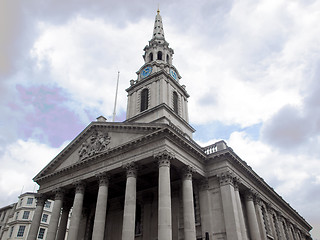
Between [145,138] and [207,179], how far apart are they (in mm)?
7289

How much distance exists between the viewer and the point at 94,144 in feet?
88.2

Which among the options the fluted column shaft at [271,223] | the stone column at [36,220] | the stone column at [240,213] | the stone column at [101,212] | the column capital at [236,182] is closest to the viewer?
the stone column at [101,212]

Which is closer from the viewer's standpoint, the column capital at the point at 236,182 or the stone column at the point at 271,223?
the column capital at the point at 236,182

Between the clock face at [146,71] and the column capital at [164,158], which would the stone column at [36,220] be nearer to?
the column capital at [164,158]

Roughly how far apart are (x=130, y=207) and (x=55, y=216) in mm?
9399

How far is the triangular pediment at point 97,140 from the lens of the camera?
23.8 m

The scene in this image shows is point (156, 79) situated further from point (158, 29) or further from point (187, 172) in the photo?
point (187, 172)

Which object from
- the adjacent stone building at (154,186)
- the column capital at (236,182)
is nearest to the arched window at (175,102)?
the adjacent stone building at (154,186)

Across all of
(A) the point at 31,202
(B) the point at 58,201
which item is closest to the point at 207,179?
(B) the point at 58,201

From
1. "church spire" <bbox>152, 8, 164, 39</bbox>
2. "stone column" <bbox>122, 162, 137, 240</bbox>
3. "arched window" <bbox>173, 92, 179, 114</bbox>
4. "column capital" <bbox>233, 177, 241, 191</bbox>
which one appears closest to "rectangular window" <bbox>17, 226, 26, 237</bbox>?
"arched window" <bbox>173, 92, 179, 114</bbox>

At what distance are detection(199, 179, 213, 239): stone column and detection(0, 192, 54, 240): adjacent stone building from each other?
34.3 m

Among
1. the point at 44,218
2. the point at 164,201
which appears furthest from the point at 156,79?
the point at 44,218

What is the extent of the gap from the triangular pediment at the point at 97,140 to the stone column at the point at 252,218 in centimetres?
1284

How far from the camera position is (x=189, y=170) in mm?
22703
